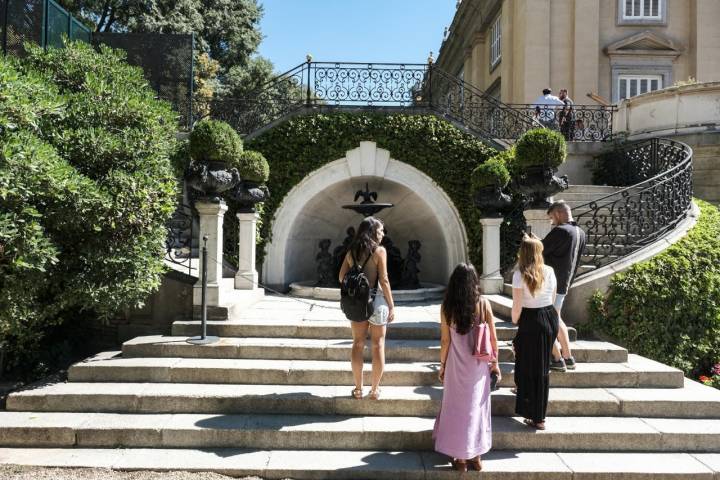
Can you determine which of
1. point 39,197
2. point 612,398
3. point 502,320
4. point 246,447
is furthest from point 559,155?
point 39,197

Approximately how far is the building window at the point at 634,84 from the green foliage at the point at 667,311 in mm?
12336

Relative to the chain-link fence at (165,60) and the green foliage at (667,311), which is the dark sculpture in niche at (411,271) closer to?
the green foliage at (667,311)

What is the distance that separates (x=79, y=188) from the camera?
4996mm

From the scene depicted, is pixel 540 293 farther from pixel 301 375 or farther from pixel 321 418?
pixel 301 375

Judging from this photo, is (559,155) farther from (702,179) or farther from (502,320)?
(702,179)

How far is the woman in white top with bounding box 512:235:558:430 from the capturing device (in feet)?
14.6

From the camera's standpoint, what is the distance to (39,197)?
4.87 metres

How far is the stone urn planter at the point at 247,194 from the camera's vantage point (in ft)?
28.6

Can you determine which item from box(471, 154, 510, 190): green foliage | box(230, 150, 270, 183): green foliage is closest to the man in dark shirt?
box(471, 154, 510, 190): green foliage

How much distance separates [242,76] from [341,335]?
21.8 metres

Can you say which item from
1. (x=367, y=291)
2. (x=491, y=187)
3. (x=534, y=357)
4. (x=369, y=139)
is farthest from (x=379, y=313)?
(x=369, y=139)

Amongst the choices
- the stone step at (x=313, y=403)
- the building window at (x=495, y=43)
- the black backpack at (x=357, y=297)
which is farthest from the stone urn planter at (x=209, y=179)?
the building window at (x=495, y=43)

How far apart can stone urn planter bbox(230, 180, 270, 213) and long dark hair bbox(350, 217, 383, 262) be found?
4.44m

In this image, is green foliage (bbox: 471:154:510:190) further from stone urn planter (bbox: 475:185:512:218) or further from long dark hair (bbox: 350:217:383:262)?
long dark hair (bbox: 350:217:383:262)
